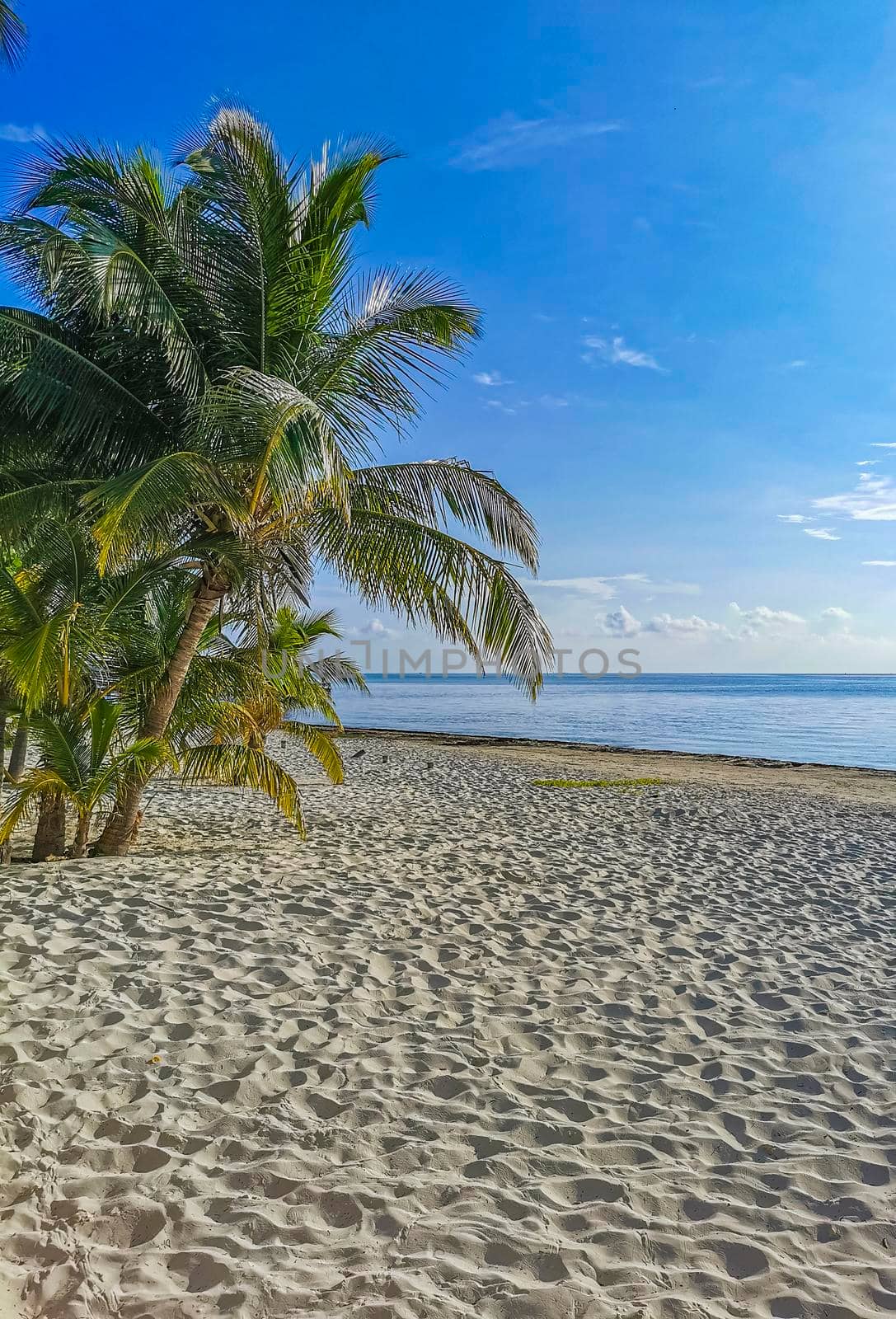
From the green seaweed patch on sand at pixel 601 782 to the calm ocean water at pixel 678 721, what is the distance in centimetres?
1002

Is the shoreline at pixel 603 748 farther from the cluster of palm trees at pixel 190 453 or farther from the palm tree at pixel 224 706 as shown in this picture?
the cluster of palm trees at pixel 190 453

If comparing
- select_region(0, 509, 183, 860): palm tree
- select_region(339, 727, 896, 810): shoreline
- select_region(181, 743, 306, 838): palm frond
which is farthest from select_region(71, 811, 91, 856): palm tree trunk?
select_region(339, 727, 896, 810): shoreline

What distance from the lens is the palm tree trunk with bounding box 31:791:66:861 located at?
23.7 feet

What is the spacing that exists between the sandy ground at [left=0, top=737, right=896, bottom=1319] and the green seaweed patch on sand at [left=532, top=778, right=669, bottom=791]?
23.5 feet

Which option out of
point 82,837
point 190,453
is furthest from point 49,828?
point 190,453

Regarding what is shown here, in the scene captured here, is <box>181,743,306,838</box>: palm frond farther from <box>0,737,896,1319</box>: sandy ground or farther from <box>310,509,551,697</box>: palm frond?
<box>310,509,551,697</box>: palm frond

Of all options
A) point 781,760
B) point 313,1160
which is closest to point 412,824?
point 313,1160

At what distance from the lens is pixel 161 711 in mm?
7141

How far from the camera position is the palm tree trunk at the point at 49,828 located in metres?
7.23

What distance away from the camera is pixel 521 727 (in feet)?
112

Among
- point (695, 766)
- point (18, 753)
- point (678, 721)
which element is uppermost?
point (18, 753)

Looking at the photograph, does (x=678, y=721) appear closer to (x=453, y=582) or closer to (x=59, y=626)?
(x=453, y=582)

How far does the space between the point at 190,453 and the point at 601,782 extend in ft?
35.4

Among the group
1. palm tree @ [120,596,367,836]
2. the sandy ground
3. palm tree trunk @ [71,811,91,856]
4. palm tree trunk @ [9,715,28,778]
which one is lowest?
the sandy ground
